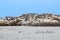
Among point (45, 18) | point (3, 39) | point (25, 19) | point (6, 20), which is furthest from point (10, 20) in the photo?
point (3, 39)

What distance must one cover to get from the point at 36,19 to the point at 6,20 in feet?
12.4

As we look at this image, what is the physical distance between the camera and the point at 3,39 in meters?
6.17

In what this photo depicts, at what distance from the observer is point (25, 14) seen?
1160 inches

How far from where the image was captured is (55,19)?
27.2 m

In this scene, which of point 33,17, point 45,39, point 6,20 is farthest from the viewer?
point 33,17

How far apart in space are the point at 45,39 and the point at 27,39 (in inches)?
18.2

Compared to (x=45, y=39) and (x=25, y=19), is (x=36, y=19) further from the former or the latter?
(x=45, y=39)

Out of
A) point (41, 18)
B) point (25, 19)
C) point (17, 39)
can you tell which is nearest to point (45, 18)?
point (41, 18)

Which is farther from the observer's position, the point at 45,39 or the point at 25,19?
the point at 25,19

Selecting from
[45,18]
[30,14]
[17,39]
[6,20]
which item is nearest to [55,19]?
[45,18]

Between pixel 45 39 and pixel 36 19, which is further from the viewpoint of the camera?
pixel 36 19

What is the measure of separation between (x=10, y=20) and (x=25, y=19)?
100 inches

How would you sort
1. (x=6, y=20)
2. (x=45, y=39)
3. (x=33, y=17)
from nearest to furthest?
(x=45, y=39) → (x=6, y=20) → (x=33, y=17)

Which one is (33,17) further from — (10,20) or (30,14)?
(10,20)
